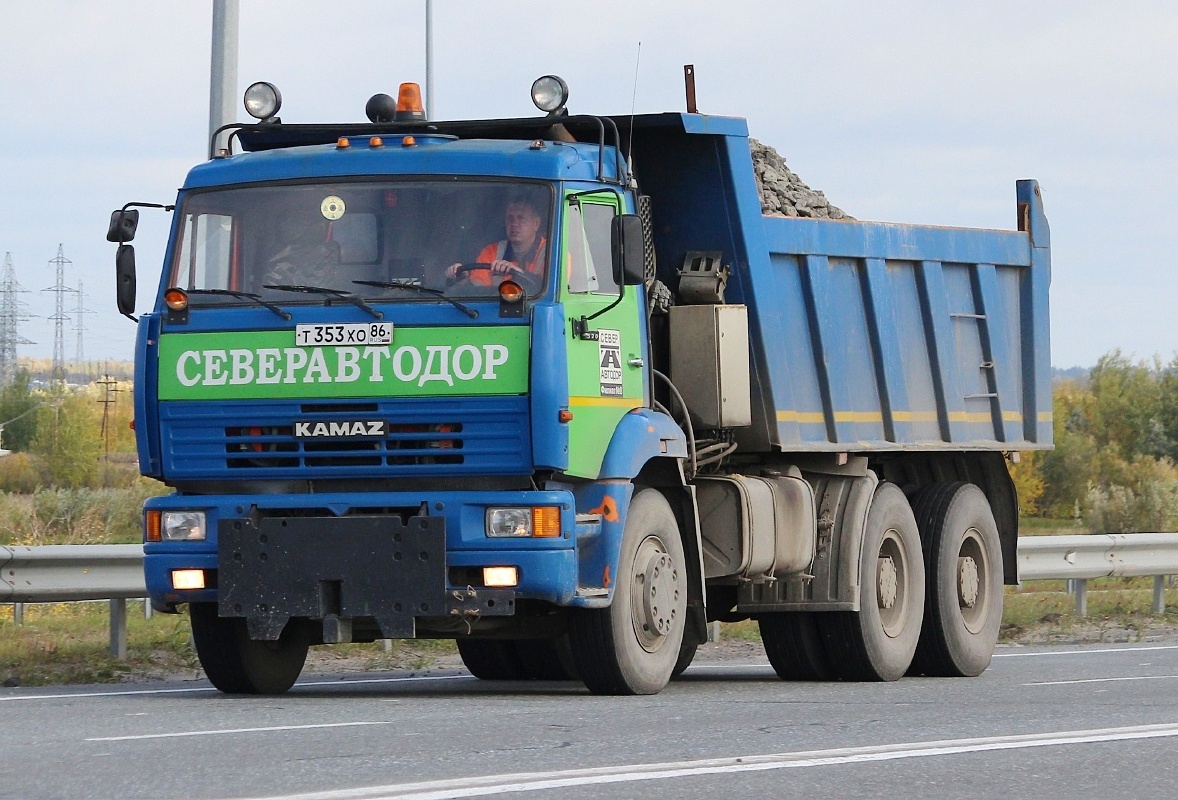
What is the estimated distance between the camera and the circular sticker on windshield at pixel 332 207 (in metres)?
10.5

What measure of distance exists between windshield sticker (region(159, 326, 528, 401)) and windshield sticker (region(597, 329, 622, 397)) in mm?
657

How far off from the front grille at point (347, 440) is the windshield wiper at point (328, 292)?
466 mm

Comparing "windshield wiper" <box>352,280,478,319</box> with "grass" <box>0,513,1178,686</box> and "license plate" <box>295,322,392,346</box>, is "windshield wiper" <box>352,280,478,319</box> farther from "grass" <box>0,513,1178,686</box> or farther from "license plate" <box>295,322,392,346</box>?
"grass" <box>0,513,1178,686</box>

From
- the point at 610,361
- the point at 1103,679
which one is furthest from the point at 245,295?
the point at 1103,679

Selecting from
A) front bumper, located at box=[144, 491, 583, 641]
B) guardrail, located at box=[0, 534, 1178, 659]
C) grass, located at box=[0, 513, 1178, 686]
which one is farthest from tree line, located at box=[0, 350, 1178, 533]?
front bumper, located at box=[144, 491, 583, 641]

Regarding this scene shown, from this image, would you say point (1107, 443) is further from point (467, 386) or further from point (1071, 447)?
point (467, 386)

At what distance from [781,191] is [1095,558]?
24.5ft

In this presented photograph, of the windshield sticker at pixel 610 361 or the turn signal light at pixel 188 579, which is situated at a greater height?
the windshield sticker at pixel 610 361

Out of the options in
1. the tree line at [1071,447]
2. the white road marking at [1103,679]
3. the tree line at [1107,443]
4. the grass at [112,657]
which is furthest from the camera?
the tree line at [1107,443]

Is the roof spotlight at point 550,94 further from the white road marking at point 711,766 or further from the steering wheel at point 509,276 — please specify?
the white road marking at point 711,766

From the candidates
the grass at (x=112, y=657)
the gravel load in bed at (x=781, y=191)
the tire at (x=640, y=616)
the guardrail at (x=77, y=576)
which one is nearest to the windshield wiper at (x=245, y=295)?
the tire at (x=640, y=616)

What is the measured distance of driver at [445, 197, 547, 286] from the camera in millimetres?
10203

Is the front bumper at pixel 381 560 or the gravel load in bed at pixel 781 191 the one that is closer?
the front bumper at pixel 381 560

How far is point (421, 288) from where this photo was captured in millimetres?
10180
